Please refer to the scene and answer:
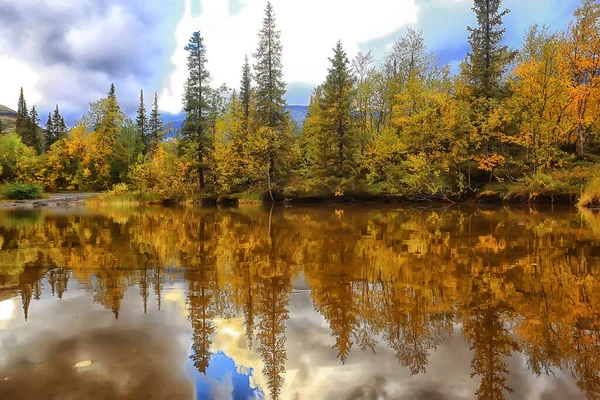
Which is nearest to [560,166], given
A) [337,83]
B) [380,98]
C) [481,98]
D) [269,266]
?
[481,98]

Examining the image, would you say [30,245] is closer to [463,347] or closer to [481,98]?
[463,347]

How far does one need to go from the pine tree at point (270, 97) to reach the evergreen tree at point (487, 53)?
16.6 metres

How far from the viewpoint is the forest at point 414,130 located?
26828 mm

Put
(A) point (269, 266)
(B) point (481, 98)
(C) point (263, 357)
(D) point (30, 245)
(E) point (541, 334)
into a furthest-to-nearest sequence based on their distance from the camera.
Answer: (B) point (481, 98), (D) point (30, 245), (A) point (269, 266), (E) point (541, 334), (C) point (263, 357)

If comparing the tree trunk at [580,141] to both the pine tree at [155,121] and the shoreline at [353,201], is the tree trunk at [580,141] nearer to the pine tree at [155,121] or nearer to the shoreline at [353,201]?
the shoreline at [353,201]

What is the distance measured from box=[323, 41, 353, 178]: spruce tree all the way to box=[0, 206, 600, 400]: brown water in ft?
77.8

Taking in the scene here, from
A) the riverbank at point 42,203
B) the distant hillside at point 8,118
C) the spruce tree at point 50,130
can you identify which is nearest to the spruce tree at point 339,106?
the riverbank at point 42,203

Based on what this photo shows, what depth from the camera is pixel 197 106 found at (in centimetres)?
3962

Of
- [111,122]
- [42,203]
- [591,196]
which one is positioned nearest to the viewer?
[591,196]

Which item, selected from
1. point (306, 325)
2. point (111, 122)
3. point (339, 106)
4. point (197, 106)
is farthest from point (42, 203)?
point (306, 325)

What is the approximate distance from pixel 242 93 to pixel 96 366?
43.5 meters

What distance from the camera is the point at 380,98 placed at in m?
35.8

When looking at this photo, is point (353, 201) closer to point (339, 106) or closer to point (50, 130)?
point (339, 106)

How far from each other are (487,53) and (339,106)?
12559mm
